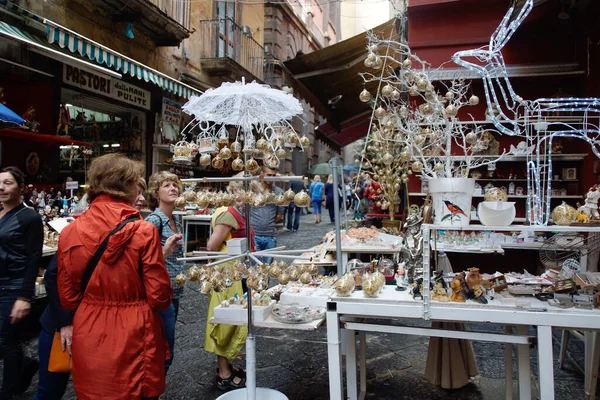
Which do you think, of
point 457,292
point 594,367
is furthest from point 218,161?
point 594,367

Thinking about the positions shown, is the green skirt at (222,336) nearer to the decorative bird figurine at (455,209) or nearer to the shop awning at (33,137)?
the decorative bird figurine at (455,209)

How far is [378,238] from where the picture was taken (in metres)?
5.25

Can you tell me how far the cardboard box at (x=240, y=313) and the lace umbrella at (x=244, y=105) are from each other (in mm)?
1204

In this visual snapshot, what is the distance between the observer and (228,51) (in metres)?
12.4

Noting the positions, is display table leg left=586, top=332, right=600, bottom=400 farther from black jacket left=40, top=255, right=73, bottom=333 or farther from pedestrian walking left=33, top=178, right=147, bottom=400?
black jacket left=40, top=255, right=73, bottom=333

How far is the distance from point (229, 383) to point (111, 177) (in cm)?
206

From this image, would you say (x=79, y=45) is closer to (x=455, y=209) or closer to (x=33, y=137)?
(x=33, y=137)

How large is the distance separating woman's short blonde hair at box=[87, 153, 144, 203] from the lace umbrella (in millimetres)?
806

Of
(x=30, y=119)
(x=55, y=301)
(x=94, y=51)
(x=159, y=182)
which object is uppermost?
(x=94, y=51)

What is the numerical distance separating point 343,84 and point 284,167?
7.57 m

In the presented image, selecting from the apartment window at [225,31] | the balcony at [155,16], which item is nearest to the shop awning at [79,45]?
the balcony at [155,16]

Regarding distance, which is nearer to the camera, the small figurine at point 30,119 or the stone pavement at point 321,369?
the stone pavement at point 321,369

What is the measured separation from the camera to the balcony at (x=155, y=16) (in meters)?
7.62

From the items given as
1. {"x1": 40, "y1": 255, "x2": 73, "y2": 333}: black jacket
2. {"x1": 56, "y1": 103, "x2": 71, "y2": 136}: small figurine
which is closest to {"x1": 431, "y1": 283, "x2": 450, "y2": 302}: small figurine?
{"x1": 40, "y1": 255, "x2": 73, "y2": 333}: black jacket
